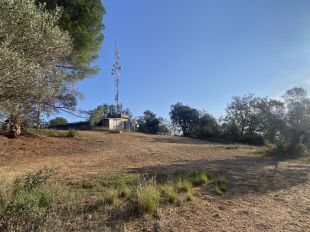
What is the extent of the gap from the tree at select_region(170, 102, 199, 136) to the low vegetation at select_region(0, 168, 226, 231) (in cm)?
5220

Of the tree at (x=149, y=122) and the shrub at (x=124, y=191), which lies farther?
the tree at (x=149, y=122)

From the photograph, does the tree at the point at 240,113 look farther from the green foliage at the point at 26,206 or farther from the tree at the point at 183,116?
the green foliage at the point at 26,206

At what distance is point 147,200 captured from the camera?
22.4 ft

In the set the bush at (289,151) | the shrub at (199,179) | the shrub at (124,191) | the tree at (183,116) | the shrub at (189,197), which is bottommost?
the shrub at (189,197)

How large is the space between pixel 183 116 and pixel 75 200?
57213 millimetres

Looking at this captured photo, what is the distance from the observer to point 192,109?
205 feet

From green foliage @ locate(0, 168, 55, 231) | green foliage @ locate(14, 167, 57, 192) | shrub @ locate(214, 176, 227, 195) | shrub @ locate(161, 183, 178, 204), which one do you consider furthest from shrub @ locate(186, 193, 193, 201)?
green foliage @ locate(14, 167, 57, 192)

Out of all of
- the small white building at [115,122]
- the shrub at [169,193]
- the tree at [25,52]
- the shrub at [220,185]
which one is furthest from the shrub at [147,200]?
the small white building at [115,122]

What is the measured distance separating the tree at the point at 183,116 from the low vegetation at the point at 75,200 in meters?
52.2

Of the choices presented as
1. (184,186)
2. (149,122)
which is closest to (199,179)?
(184,186)

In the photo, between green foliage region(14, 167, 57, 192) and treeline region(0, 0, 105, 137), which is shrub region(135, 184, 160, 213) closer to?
green foliage region(14, 167, 57, 192)

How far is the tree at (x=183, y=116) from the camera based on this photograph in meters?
61.4

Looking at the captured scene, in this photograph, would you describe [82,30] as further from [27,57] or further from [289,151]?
[289,151]

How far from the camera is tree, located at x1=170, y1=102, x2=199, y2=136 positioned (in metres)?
61.4
